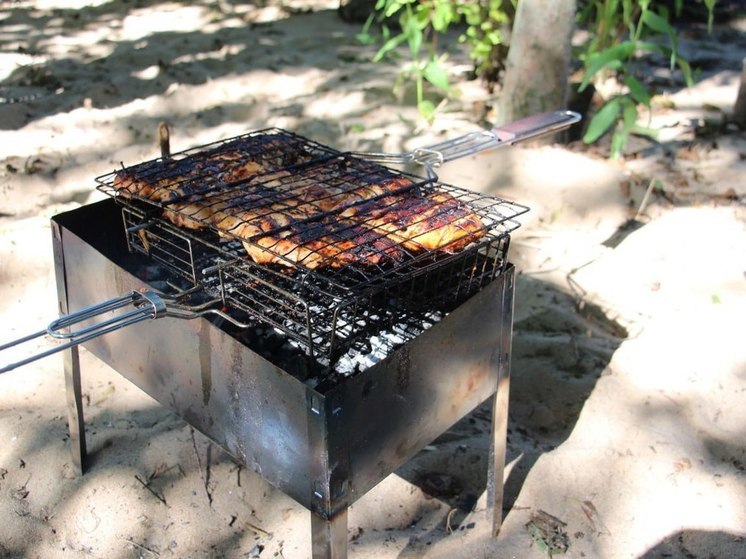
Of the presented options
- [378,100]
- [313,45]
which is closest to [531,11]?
[378,100]

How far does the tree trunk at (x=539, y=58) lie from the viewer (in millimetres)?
5441

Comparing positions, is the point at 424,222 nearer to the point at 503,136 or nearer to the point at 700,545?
the point at 503,136

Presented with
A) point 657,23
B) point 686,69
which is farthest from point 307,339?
point 686,69

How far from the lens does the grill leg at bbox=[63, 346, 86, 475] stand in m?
3.06

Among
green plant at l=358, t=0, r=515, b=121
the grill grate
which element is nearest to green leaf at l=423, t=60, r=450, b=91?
green plant at l=358, t=0, r=515, b=121

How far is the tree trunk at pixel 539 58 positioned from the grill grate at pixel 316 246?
3.03 metres

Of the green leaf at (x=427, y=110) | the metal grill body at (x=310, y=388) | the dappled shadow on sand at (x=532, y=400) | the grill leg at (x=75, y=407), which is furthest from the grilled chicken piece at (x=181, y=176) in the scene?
the green leaf at (x=427, y=110)

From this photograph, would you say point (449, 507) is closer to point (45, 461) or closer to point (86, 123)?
point (45, 461)

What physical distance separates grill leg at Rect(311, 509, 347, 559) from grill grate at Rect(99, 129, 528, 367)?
410mm

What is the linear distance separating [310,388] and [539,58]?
4148 mm

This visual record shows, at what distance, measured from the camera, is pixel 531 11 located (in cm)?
547

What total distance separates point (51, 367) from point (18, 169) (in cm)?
204

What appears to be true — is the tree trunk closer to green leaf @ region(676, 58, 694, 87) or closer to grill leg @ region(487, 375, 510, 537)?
green leaf @ region(676, 58, 694, 87)

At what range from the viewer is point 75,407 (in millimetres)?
3104
